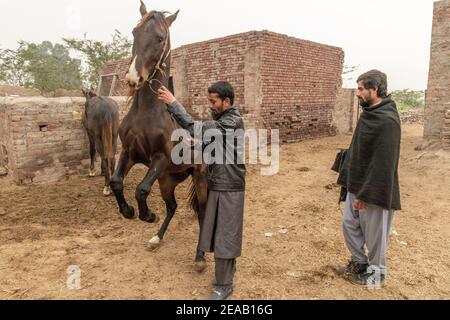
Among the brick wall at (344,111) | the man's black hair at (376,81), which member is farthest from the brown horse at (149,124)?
the brick wall at (344,111)

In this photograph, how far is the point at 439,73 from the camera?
9180 mm

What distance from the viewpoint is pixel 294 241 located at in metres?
4.06

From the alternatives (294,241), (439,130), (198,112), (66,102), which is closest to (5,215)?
(66,102)

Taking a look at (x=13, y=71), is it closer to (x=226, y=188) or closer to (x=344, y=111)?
(x=344, y=111)

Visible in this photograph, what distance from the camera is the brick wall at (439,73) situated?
895 cm

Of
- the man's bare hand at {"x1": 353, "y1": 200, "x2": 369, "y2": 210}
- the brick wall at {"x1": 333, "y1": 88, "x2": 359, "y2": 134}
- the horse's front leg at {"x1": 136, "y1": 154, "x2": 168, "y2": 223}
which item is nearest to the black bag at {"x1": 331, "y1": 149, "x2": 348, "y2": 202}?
the man's bare hand at {"x1": 353, "y1": 200, "x2": 369, "y2": 210}

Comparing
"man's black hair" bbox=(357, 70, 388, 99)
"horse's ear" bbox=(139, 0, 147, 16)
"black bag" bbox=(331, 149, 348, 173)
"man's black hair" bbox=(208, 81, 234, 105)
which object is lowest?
"black bag" bbox=(331, 149, 348, 173)

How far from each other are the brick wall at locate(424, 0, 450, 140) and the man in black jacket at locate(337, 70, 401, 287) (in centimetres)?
757

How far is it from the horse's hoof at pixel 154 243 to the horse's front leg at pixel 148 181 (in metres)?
0.59

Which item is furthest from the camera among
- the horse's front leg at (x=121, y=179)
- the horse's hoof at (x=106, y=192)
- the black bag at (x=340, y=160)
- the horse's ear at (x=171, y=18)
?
the horse's hoof at (x=106, y=192)

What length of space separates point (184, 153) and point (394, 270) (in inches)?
97.0

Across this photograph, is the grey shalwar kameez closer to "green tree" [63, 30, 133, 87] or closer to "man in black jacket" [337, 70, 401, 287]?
"man in black jacket" [337, 70, 401, 287]

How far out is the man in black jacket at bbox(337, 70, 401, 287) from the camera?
8.76 feet

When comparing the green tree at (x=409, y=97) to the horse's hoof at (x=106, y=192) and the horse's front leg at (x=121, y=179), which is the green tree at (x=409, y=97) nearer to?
the horse's hoof at (x=106, y=192)
